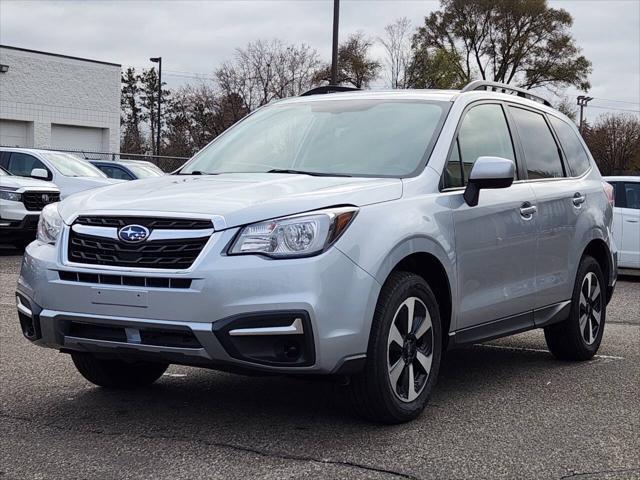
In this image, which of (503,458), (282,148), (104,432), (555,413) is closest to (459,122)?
(282,148)

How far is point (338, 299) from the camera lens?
4.36 metres

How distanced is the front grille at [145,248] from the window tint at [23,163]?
13881 millimetres

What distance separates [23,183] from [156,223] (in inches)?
480

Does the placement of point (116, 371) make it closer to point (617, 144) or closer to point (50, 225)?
point (50, 225)

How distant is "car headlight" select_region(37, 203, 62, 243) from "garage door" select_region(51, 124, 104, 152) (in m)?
33.0

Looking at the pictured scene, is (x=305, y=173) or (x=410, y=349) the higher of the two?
(x=305, y=173)

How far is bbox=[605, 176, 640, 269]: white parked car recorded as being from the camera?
14.2m

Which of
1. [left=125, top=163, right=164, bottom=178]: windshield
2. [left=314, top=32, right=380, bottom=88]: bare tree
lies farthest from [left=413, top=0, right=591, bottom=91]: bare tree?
[left=125, top=163, right=164, bottom=178]: windshield

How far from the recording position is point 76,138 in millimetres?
37812

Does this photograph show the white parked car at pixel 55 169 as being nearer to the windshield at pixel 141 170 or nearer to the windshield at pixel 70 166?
the windshield at pixel 70 166

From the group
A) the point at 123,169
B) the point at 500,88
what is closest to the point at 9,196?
the point at 123,169

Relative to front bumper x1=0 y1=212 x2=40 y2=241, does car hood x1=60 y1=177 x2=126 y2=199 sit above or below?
above

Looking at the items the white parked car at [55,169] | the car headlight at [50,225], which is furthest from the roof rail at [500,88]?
the white parked car at [55,169]

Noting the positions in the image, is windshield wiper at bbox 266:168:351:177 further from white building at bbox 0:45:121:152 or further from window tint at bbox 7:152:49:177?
white building at bbox 0:45:121:152
